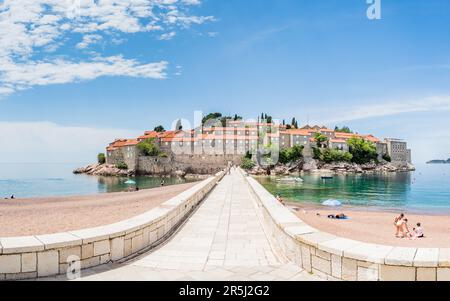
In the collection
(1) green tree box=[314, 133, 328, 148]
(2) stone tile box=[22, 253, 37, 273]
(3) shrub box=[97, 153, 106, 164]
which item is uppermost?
(1) green tree box=[314, 133, 328, 148]

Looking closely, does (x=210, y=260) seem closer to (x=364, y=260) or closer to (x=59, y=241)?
(x=59, y=241)

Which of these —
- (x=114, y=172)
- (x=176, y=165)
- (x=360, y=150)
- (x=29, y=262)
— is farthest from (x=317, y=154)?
(x=29, y=262)

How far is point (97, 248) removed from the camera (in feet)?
18.0

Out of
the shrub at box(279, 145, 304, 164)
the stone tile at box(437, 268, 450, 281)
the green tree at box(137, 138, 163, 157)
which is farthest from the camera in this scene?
the green tree at box(137, 138, 163, 157)

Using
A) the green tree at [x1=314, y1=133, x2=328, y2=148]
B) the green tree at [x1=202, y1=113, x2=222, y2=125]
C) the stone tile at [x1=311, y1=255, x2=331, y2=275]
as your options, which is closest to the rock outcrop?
the green tree at [x1=202, y1=113, x2=222, y2=125]

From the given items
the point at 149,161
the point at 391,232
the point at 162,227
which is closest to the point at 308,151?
the point at 149,161

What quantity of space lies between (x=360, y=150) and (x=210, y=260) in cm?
13519

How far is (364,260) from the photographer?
4.41 meters

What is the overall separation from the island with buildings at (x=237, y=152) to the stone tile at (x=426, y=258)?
321ft

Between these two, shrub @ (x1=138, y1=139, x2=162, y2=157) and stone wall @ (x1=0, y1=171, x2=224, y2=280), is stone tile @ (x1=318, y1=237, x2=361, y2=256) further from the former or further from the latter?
shrub @ (x1=138, y1=139, x2=162, y2=157)

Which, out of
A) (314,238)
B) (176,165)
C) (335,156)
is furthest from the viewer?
(335,156)

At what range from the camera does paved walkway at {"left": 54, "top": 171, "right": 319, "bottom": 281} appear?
206 inches
